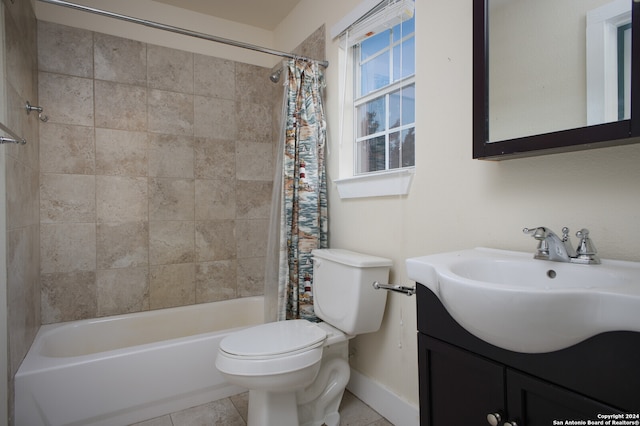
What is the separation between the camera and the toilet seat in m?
1.30

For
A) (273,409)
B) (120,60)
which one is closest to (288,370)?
(273,409)

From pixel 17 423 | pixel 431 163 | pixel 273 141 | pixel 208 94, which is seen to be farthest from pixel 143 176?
pixel 431 163

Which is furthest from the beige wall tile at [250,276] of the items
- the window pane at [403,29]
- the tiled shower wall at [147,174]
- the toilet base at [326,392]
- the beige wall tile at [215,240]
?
the window pane at [403,29]

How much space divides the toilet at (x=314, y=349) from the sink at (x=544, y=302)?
2.19 feet

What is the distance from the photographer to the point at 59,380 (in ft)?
4.97

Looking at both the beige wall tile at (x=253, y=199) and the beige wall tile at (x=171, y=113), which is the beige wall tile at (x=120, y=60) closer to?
the beige wall tile at (x=171, y=113)

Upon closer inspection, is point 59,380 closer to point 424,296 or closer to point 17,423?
point 17,423

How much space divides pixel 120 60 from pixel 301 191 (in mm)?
1515

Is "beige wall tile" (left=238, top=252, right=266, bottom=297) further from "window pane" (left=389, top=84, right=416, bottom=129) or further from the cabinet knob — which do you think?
the cabinet knob

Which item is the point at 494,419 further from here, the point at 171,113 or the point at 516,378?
the point at 171,113

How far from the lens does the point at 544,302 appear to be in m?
0.63

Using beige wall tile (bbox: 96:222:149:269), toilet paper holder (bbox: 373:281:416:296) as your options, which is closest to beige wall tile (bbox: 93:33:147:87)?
beige wall tile (bbox: 96:222:149:269)

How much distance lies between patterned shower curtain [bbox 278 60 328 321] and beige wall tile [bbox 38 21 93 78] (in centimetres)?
131

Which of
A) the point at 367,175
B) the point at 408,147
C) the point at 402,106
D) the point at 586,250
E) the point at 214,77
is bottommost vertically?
the point at 586,250
